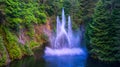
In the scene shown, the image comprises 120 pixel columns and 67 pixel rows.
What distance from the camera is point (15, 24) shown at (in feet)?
91.7

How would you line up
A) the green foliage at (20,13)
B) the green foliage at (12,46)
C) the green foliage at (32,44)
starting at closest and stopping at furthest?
the green foliage at (12,46)
the green foliage at (20,13)
the green foliage at (32,44)

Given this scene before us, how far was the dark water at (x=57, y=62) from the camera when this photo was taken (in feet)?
82.8

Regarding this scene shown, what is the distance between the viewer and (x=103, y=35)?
2691 centimetres

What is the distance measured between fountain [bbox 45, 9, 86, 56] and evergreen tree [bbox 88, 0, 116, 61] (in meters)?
4.07

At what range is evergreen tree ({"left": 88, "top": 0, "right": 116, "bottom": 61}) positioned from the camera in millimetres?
26330

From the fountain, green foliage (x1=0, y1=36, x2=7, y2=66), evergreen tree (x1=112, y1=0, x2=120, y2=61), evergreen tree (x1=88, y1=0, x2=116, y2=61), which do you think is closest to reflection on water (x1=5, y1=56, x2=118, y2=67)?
green foliage (x1=0, y1=36, x2=7, y2=66)

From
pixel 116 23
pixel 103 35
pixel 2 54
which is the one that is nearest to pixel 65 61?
pixel 103 35

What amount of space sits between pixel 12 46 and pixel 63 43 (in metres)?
11.1

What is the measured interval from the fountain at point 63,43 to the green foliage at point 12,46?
15.8 ft

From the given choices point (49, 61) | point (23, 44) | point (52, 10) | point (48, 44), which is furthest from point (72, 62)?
point (52, 10)

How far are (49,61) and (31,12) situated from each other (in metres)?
11.9

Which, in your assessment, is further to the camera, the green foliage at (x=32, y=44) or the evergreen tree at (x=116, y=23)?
the green foliage at (x=32, y=44)

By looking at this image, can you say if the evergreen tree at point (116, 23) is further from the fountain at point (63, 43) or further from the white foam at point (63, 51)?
the white foam at point (63, 51)

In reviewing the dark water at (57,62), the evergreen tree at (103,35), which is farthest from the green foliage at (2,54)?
the evergreen tree at (103,35)
